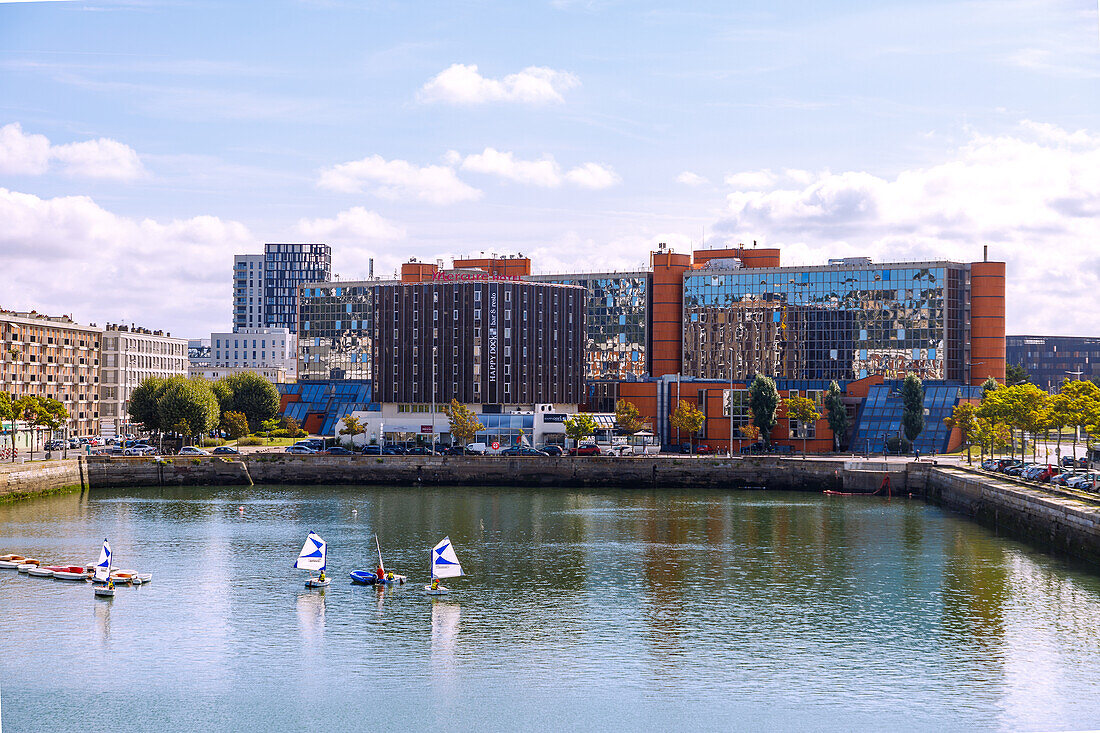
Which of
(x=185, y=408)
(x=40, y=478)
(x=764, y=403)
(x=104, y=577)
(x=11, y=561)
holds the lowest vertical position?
(x=11, y=561)

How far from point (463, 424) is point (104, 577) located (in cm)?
10395

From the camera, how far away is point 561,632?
239 feet

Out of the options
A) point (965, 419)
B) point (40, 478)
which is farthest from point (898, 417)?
point (40, 478)

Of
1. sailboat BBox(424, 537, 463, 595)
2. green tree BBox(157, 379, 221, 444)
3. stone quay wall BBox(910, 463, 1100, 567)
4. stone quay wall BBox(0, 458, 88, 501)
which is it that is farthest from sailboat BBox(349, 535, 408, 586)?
green tree BBox(157, 379, 221, 444)

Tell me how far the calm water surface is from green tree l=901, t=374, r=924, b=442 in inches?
2472

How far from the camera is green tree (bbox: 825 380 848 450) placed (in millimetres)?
187000

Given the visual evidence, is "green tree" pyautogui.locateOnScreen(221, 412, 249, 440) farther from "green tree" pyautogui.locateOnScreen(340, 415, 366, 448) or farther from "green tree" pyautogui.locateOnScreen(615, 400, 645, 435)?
"green tree" pyautogui.locateOnScreen(615, 400, 645, 435)

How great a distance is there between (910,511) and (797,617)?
203ft

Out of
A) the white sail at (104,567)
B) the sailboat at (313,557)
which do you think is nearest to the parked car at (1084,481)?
the sailboat at (313,557)

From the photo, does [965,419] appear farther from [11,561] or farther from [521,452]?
[11,561]

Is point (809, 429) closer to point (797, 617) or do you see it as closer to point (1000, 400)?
point (1000, 400)

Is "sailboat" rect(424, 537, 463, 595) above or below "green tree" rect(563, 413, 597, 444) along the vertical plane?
below

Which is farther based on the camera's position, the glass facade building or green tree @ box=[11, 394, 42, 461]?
the glass facade building

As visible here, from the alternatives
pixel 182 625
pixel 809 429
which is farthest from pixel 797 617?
pixel 809 429
